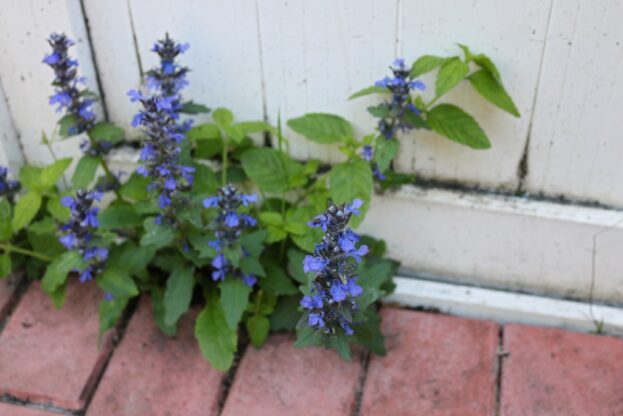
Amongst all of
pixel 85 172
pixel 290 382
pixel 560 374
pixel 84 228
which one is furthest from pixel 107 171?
pixel 560 374

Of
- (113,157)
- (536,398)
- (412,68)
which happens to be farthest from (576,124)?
(113,157)

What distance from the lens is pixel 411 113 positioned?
1.77m

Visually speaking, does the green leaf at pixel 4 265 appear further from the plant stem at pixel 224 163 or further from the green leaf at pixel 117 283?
the plant stem at pixel 224 163

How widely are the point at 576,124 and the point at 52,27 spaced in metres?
1.28

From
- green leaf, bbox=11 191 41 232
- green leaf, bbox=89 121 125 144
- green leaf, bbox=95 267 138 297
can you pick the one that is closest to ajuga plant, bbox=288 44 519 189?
green leaf, bbox=89 121 125 144

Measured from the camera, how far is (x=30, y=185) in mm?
2012

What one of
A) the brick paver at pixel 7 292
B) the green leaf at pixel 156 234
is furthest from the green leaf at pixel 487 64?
the brick paver at pixel 7 292

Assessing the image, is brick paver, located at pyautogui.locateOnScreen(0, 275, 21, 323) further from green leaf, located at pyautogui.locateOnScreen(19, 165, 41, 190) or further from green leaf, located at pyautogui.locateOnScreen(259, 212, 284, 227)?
green leaf, located at pyautogui.locateOnScreen(259, 212, 284, 227)

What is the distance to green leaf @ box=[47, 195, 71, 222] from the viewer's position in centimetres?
195

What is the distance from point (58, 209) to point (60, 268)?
19cm

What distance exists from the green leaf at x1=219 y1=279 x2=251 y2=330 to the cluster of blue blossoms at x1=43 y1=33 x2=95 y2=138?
52cm

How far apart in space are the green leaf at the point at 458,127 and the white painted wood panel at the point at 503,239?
22cm

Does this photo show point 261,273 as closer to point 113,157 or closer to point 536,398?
point 113,157

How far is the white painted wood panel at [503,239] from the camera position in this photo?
1.89m
